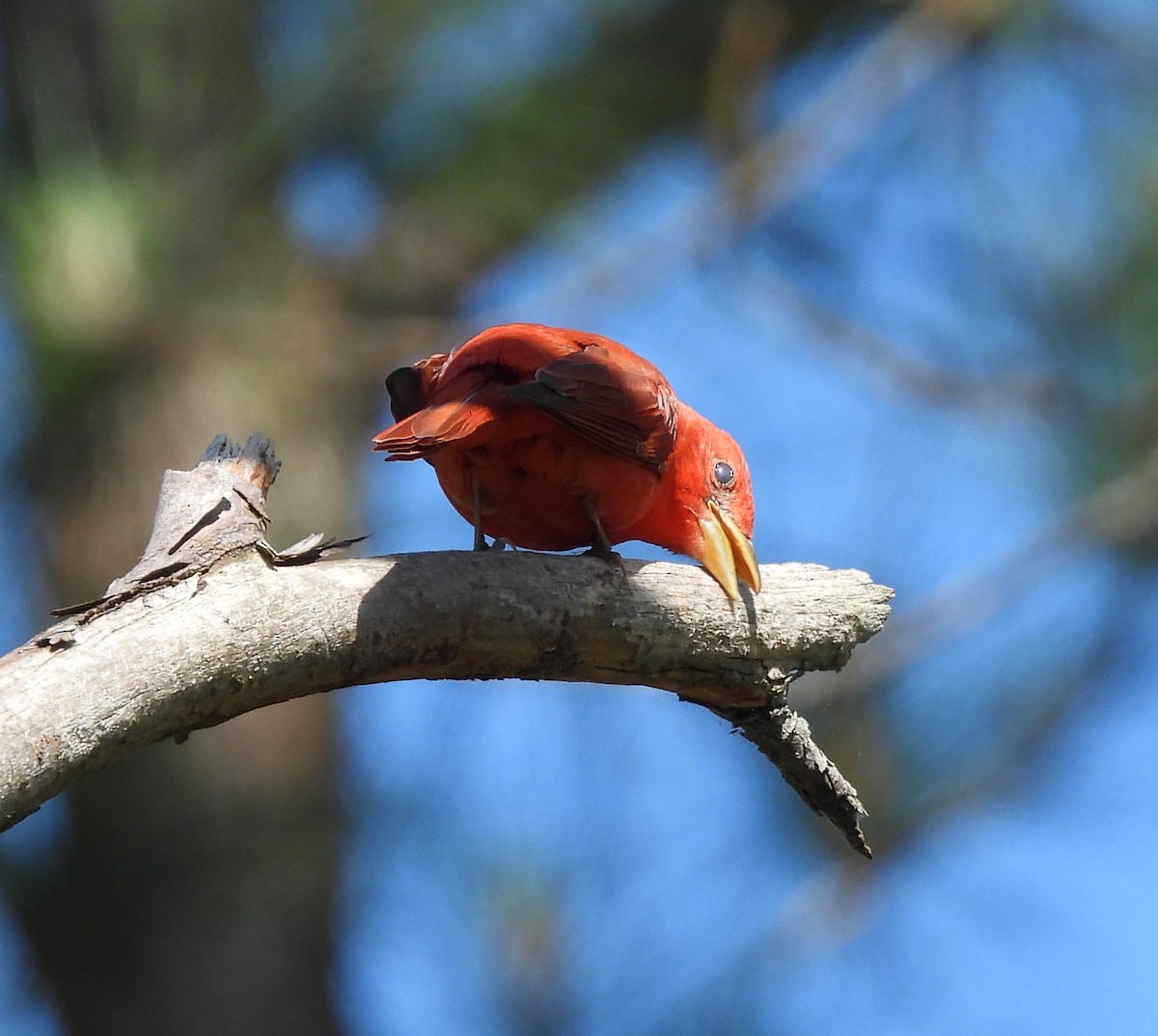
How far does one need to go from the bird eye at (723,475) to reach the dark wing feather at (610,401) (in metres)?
0.26

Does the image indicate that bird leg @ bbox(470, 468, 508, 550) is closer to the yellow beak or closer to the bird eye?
the yellow beak

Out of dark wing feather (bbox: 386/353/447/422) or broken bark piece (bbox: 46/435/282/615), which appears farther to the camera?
Result: dark wing feather (bbox: 386/353/447/422)

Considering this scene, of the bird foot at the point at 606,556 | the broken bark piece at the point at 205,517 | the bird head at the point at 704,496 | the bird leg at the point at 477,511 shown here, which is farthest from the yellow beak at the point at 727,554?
the broken bark piece at the point at 205,517

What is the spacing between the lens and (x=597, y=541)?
3.13 metres

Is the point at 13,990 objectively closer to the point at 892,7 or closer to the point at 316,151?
the point at 316,151

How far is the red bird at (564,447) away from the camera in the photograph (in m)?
2.99

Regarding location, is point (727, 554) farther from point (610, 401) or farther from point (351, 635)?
point (351, 635)

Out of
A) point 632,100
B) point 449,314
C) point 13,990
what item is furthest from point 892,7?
point 13,990

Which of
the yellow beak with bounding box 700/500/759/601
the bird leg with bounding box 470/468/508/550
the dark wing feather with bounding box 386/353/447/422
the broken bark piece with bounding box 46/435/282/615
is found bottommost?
the yellow beak with bounding box 700/500/759/601

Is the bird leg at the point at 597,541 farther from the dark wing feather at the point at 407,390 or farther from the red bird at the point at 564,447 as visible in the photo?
the dark wing feather at the point at 407,390

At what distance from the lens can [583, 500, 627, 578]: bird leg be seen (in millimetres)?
2872

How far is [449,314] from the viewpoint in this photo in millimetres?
6609

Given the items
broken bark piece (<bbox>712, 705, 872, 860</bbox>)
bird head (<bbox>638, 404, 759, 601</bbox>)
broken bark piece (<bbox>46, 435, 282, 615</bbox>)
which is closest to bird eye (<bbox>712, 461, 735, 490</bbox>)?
bird head (<bbox>638, 404, 759, 601</bbox>)

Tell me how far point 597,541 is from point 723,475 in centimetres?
59
